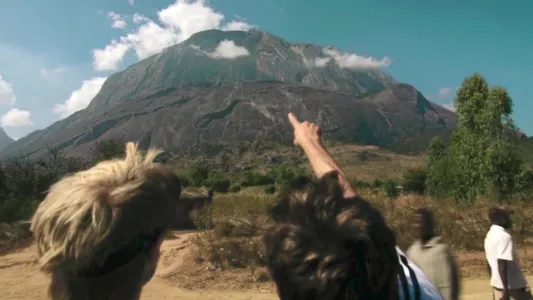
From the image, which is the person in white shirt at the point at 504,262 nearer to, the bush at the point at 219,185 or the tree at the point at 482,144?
the tree at the point at 482,144

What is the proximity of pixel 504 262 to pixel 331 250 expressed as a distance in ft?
13.4

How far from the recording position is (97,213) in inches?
52.7

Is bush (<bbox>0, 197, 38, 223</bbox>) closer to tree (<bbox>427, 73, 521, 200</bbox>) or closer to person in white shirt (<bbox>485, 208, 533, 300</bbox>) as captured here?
person in white shirt (<bbox>485, 208, 533, 300</bbox>)

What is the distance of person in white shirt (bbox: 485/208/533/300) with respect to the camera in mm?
4656

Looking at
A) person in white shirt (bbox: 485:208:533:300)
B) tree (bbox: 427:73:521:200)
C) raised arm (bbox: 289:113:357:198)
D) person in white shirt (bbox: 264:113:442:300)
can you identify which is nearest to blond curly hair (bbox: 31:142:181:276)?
person in white shirt (bbox: 264:113:442:300)

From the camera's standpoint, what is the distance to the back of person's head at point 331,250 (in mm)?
1209

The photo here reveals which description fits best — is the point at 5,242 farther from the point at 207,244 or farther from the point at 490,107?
the point at 490,107

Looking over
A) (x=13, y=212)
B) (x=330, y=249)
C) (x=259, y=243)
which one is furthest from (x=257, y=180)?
(x=330, y=249)

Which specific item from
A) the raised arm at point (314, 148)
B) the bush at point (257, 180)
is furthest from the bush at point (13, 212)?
the bush at point (257, 180)

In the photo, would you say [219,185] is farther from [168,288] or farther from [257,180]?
[168,288]

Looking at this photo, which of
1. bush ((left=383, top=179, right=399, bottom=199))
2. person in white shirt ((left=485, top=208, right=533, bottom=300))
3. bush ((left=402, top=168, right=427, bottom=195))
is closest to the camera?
person in white shirt ((left=485, top=208, right=533, bottom=300))

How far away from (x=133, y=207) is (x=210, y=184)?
52.7m

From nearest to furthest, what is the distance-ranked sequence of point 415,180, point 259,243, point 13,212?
point 259,243 < point 13,212 < point 415,180

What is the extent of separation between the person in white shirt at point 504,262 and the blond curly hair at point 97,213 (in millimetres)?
4096
